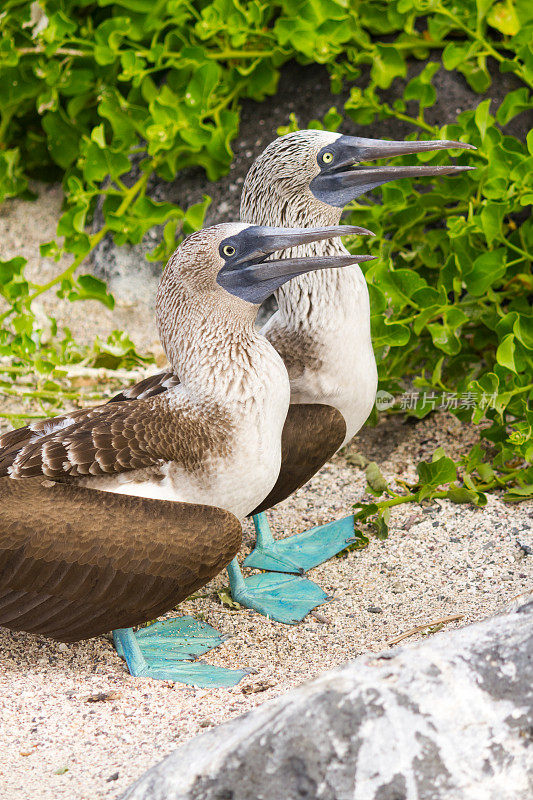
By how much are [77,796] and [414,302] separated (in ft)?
8.98

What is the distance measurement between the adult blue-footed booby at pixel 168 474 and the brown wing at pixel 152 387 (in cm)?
19

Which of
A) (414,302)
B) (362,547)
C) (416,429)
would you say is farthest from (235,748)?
(416,429)

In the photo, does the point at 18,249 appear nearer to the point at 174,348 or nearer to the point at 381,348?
the point at 381,348

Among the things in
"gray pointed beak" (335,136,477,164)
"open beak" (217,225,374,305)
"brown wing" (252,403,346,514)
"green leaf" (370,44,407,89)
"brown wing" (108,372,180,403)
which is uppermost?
"green leaf" (370,44,407,89)

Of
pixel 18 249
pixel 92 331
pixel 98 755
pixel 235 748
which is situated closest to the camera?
pixel 235 748

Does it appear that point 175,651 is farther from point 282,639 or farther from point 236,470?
point 236,470

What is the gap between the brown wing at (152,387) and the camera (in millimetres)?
3551

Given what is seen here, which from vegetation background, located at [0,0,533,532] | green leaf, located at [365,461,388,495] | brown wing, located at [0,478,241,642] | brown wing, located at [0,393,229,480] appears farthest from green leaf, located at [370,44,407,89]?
brown wing, located at [0,478,241,642]

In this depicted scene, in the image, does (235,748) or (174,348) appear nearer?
(235,748)

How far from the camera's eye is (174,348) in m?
3.29

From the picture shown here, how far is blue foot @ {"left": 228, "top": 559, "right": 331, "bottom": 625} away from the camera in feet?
11.8

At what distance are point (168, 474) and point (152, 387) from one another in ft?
2.05

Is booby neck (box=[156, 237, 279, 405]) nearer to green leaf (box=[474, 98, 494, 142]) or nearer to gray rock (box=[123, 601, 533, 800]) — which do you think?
gray rock (box=[123, 601, 533, 800])

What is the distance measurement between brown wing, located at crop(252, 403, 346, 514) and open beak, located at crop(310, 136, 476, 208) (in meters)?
0.88
